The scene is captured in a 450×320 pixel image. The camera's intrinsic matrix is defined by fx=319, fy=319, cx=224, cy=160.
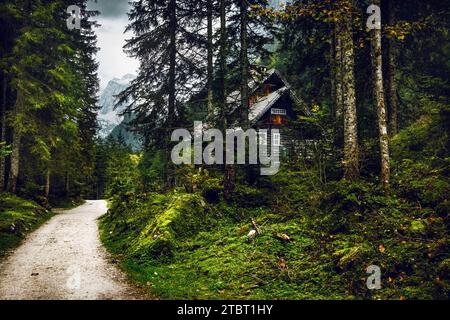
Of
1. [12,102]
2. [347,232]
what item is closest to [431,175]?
[347,232]

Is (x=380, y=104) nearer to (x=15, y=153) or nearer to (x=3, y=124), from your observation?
(x=15, y=153)

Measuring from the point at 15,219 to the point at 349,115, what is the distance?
49.6 ft

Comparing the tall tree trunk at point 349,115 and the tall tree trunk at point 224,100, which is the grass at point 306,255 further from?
the tall tree trunk at point 224,100

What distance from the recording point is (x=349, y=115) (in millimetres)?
11023

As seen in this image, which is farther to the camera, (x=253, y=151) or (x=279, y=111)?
(x=279, y=111)

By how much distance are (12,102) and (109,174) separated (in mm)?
34340

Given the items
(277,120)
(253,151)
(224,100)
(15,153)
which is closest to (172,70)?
(224,100)

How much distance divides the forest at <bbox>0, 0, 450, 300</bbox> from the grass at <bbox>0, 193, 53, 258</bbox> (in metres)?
0.13

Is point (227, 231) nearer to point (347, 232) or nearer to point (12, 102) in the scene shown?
point (347, 232)

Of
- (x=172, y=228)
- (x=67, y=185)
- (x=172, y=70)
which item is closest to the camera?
(x=172, y=228)

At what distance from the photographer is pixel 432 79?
889cm

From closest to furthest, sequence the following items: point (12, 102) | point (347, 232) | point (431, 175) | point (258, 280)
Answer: point (258, 280), point (347, 232), point (431, 175), point (12, 102)
